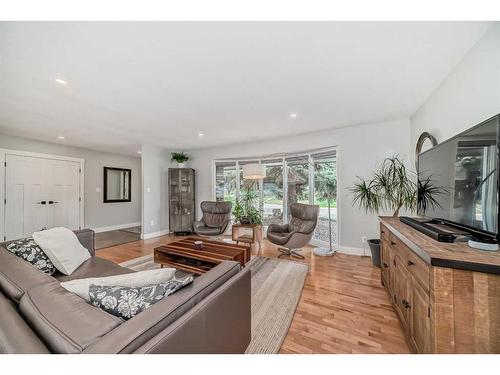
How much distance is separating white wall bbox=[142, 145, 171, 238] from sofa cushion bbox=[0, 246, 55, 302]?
360cm

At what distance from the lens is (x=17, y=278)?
116 centimetres

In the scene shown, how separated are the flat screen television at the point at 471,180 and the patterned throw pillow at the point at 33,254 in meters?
3.11

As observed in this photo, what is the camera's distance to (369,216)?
11.3 ft

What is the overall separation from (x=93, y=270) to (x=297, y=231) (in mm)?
2736

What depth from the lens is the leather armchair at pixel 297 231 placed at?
3.26 metres

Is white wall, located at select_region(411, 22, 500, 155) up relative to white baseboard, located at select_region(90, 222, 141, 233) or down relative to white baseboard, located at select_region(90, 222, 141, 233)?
up

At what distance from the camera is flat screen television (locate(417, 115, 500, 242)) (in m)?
1.12

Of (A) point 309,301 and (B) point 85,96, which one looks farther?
(B) point 85,96

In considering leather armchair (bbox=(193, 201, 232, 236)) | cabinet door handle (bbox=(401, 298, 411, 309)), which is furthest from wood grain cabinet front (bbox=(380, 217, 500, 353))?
leather armchair (bbox=(193, 201, 232, 236))

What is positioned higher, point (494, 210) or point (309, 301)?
point (494, 210)

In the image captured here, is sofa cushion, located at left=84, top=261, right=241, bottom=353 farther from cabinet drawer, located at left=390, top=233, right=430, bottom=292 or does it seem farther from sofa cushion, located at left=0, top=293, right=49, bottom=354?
cabinet drawer, located at left=390, top=233, right=430, bottom=292
